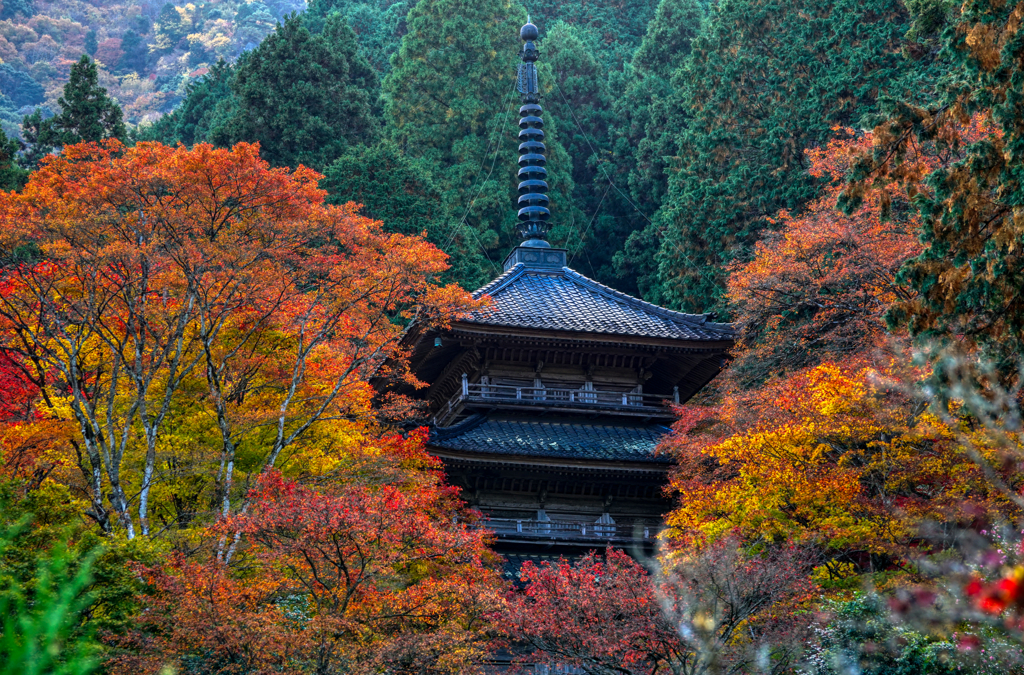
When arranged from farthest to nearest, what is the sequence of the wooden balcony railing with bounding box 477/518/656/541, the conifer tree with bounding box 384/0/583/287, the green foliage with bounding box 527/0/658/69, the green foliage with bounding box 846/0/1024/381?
1. the green foliage with bounding box 527/0/658/69
2. the conifer tree with bounding box 384/0/583/287
3. the wooden balcony railing with bounding box 477/518/656/541
4. the green foliage with bounding box 846/0/1024/381

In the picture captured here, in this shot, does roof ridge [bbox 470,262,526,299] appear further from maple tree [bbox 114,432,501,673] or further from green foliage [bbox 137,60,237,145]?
green foliage [bbox 137,60,237,145]

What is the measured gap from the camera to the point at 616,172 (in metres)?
47.1

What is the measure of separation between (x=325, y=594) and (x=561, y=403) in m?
10.3

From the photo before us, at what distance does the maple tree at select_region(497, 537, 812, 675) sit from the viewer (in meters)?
14.8

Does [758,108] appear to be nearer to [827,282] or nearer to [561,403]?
[827,282]

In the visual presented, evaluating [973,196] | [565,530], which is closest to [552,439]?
[565,530]

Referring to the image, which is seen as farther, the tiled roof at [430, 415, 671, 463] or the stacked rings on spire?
the stacked rings on spire

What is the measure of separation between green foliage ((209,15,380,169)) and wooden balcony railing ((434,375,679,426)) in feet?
60.5

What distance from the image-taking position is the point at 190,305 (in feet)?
58.2

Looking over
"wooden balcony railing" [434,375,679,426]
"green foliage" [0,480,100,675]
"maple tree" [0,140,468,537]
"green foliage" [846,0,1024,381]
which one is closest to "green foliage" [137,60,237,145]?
"wooden balcony railing" [434,375,679,426]

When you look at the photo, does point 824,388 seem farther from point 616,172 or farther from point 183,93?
point 183,93

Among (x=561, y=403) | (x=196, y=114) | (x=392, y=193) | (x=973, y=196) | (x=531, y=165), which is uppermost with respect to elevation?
(x=196, y=114)

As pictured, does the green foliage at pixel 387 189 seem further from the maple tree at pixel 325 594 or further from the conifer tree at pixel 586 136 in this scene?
the maple tree at pixel 325 594

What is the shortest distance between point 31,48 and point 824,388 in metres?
94.0
